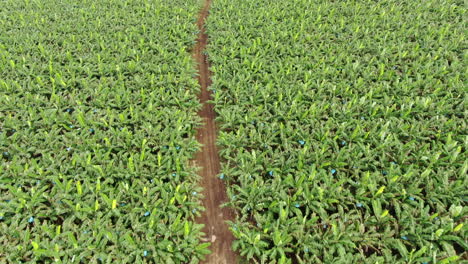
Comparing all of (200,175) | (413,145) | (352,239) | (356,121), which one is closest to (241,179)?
(200,175)

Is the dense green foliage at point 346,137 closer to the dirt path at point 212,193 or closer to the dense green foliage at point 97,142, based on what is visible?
the dirt path at point 212,193

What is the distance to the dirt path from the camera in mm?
5285

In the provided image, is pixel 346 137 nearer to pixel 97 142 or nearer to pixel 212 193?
pixel 212 193

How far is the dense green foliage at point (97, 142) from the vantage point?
4.88m

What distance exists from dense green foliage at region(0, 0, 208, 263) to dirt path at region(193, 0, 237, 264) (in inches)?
14.4

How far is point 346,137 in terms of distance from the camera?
6.61m

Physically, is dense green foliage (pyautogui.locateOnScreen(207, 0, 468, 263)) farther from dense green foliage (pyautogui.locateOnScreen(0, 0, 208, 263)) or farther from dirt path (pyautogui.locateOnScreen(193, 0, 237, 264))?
dense green foliage (pyautogui.locateOnScreen(0, 0, 208, 263))

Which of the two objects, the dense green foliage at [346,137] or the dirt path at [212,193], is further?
the dirt path at [212,193]

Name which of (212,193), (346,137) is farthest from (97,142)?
(346,137)

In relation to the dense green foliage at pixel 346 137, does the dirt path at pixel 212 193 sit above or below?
below

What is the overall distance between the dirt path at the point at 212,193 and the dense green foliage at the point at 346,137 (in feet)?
1.05

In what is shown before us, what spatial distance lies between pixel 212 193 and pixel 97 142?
3113mm

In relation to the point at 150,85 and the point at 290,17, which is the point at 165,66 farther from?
the point at 290,17

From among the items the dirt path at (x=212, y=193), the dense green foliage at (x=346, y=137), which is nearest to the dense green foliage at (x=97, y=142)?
the dirt path at (x=212, y=193)
